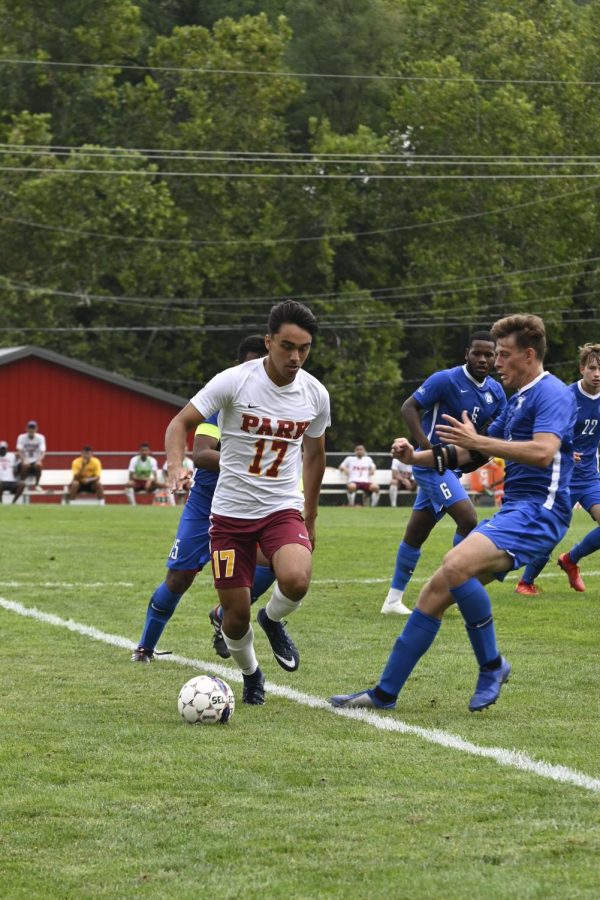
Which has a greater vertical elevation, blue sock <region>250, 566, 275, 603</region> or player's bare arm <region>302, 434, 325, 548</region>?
player's bare arm <region>302, 434, 325, 548</region>

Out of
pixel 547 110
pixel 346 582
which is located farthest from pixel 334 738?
pixel 547 110

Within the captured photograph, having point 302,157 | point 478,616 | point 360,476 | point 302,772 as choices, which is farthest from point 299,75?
point 302,772

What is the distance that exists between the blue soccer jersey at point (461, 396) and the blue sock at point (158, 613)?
320cm

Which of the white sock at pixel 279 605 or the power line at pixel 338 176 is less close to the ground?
the power line at pixel 338 176

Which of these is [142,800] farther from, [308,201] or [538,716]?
Result: [308,201]

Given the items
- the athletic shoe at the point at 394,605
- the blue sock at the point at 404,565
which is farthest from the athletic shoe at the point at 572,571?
the athletic shoe at the point at 394,605

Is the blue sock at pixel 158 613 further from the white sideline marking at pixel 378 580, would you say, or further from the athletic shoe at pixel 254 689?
the white sideline marking at pixel 378 580

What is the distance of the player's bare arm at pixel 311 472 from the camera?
809 centimetres

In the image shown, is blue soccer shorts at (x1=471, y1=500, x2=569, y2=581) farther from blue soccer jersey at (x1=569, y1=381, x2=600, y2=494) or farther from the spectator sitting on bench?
the spectator sitting on bench

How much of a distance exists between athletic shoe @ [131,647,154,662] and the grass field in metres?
0.10

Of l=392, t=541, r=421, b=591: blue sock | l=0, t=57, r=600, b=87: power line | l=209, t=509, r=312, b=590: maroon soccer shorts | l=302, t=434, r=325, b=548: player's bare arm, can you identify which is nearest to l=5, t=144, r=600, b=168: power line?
l=0, t=57, r=600, b=87: power line

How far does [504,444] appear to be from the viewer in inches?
277

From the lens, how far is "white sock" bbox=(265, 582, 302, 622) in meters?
7.78

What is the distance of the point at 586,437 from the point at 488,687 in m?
6.17
